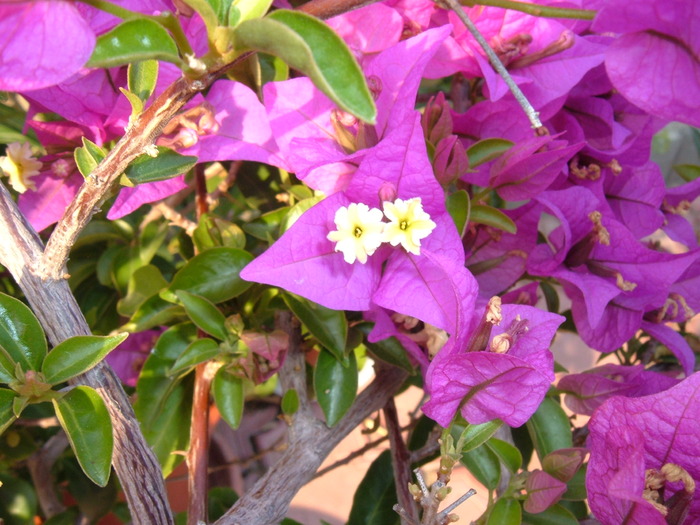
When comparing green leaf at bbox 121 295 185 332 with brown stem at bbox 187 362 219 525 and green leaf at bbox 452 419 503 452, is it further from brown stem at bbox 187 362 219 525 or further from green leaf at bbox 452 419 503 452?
green leaf at bbox 452 419 503 452

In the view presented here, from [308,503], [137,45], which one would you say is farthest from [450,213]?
[308,503]

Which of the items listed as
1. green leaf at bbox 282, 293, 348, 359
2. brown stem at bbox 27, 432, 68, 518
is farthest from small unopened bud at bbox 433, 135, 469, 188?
brown stem at bbox 27, 432, 68, 518

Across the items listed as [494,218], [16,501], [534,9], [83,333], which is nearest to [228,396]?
[83,333]

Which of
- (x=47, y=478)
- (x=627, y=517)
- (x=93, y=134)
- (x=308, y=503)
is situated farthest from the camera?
(x=308, y=503)

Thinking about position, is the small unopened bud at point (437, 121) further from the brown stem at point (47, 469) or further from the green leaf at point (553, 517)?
the brown stem at point (47, 469)

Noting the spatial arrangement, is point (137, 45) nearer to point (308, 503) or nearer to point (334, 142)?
point (334, 142)

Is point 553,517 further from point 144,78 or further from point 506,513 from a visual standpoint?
point 144,78

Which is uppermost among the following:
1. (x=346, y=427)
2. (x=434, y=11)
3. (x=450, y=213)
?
(x=434, y=11)

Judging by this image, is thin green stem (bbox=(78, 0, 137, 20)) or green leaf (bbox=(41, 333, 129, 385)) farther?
green leaf (bbox=(41, 333, 129, 385))
